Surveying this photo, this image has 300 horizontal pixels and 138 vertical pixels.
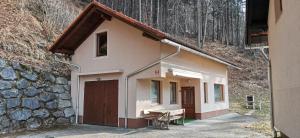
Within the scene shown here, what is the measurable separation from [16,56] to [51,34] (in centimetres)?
487

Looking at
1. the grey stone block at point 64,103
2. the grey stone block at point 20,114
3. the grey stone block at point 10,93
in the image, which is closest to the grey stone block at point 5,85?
the grey stone block at point 10,93

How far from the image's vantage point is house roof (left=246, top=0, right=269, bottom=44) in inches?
359

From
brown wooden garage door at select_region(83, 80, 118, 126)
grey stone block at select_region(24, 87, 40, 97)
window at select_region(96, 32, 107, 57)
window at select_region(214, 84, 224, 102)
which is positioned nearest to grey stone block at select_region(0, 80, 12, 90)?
grey stone block at select_region(24, 87, 40, 97)

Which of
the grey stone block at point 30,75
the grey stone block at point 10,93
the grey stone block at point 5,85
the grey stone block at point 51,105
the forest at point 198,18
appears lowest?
the grey stone block at point 51,105

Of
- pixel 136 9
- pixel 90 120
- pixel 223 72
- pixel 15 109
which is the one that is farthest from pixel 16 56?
pixel 136 9

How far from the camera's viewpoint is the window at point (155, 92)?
13763 millimetres

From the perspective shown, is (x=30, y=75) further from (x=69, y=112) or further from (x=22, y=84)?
(x=69, y=112)

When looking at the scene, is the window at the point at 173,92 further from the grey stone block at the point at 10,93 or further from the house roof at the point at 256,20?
the grey stone block at the point at 10,93

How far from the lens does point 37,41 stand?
1612 cm

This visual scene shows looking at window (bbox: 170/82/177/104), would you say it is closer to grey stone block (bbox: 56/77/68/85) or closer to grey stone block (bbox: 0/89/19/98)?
grey stone block (bbox: 56/77/68/85)

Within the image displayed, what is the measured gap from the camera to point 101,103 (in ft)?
45.9

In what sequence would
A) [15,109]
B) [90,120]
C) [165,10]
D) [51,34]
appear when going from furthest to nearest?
1. [165,10]
2. [51,34]
3. [90,120]
4. [15,109]

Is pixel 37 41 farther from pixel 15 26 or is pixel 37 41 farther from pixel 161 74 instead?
pixel 161 74

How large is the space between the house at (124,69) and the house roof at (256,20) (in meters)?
2.92
